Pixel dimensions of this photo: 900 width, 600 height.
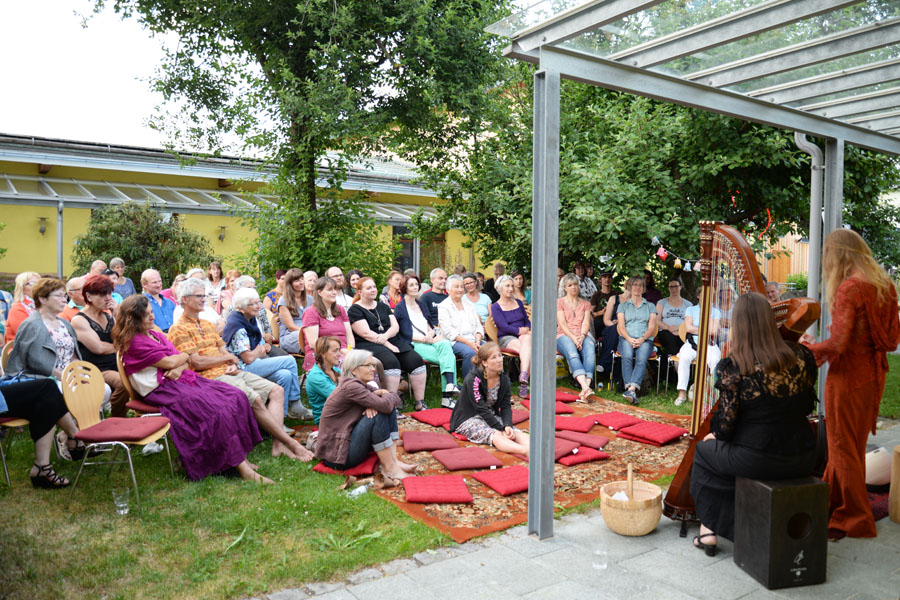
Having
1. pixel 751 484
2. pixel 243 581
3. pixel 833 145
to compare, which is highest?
pixel 833 145

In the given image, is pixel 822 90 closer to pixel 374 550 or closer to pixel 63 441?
pixel 374 550

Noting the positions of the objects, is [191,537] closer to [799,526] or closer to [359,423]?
[359,423]

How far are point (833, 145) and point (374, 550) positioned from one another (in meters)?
5.03

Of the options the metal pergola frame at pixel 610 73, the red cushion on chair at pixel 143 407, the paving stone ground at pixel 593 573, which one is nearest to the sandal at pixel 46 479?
the red cushion on chair at pixel 143 407

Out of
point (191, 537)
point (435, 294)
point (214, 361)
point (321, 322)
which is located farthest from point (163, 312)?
point (191, 537)

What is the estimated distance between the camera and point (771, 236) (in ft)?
29.2

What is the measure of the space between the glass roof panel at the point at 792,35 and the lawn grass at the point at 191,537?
3.28 metres

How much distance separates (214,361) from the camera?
5.46 m

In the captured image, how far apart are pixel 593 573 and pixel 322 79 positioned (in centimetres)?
711

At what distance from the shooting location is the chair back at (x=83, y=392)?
448 centimetres

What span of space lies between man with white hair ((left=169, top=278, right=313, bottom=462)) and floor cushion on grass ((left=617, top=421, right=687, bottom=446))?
9.53 ft

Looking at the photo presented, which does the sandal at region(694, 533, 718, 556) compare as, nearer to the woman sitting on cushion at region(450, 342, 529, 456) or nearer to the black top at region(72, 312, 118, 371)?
the woman sitting on cushion at region(450, 342, 529, 456)

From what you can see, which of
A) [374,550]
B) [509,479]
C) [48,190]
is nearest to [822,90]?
[509,479]

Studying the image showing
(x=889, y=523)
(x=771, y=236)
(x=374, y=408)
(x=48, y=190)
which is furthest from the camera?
(x=48, y=190)
